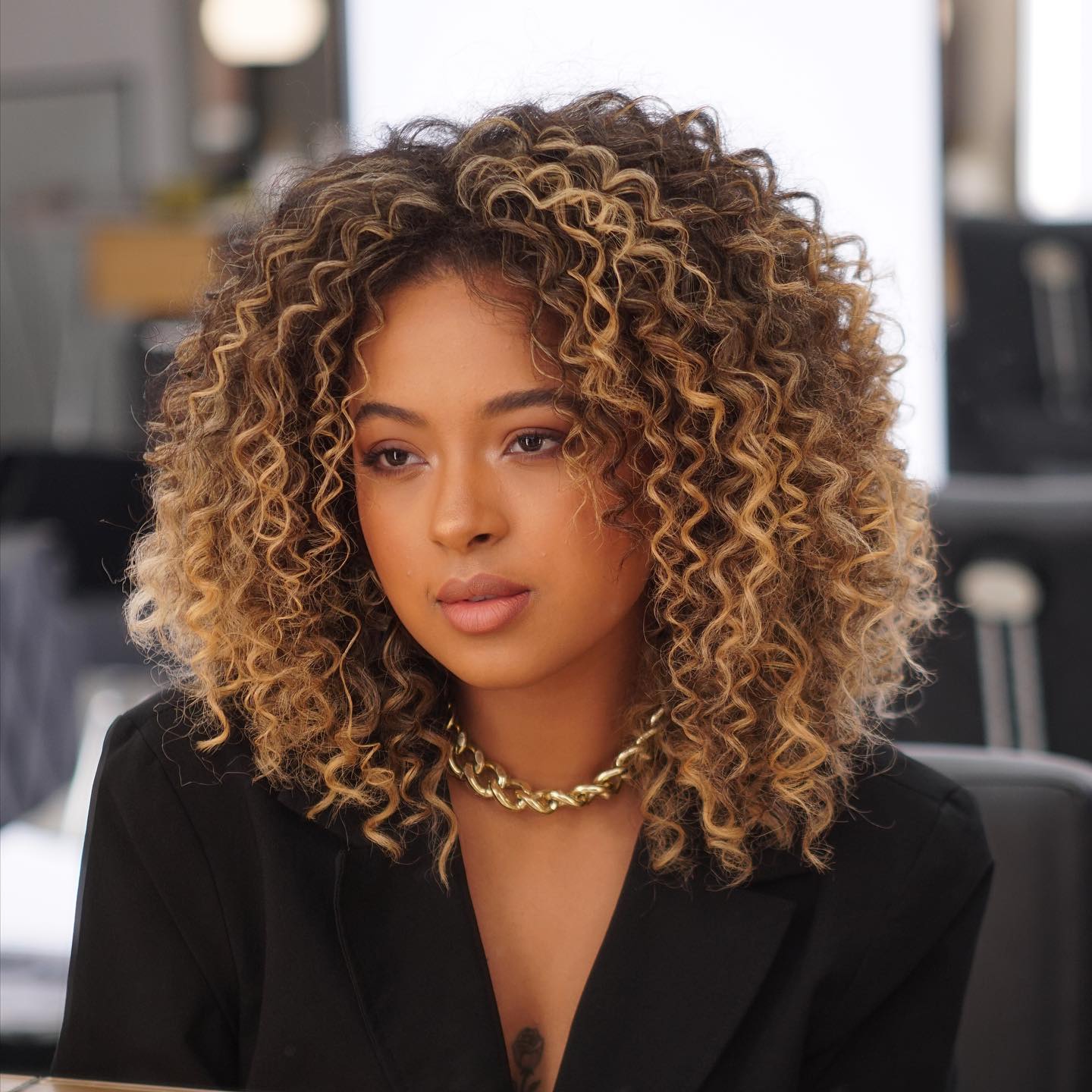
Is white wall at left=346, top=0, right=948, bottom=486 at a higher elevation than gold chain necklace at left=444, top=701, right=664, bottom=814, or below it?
higher

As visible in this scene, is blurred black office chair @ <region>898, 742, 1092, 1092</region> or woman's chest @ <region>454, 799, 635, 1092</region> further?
blurred black office chair @ <region>898, 742, 1092, 1092</region>

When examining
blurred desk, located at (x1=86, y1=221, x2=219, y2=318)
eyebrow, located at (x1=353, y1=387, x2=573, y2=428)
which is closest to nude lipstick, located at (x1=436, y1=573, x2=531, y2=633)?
eyebrow, located at (x1=353, y1=387, x2=573, y2=428)

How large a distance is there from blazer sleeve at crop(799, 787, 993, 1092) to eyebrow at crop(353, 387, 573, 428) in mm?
463

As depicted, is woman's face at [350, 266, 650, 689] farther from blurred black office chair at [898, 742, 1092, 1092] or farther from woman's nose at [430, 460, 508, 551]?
blurred black office chair at [898, 742, 1092, 1092]

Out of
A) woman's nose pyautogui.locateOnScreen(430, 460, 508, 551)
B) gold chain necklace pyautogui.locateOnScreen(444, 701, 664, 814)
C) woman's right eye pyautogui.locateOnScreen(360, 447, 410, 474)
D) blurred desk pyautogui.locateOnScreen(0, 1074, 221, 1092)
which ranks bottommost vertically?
blurred desk pyautogui.locateOnScreen(0, 1074, 221, 1092)

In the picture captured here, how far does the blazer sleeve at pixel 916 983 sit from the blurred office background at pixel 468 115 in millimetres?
160

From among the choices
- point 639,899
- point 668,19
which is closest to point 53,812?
point 668,19

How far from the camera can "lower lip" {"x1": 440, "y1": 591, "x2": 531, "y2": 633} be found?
98 cm

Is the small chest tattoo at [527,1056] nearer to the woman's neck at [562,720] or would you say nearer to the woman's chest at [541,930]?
the woman's chest at [541,930]

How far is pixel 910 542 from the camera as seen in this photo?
113 centimetres

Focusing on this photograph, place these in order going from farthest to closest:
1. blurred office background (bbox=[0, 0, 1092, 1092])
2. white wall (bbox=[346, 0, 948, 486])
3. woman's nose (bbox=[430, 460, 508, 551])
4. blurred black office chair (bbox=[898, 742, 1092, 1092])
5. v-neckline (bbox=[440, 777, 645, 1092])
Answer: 1. white wall (bbox=[346, 0, 948, 486])
2. blurred office background (bbox=[0, 0, 1092, 1092])
3. blurred black office chair (bbox=[898, 742, 1092, 1092])
4. v-neckline (bbox=[440, 777, 645, 1092])
5. woman's nose (bbox=[430, 460, 508, 551])

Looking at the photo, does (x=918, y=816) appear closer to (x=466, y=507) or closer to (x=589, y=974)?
(x=589, y=974)

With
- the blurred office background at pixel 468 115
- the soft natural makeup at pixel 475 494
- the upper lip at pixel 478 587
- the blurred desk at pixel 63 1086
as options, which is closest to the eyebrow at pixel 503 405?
the soft natural makeup at pixel 475 494

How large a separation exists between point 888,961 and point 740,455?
1.34 feet
